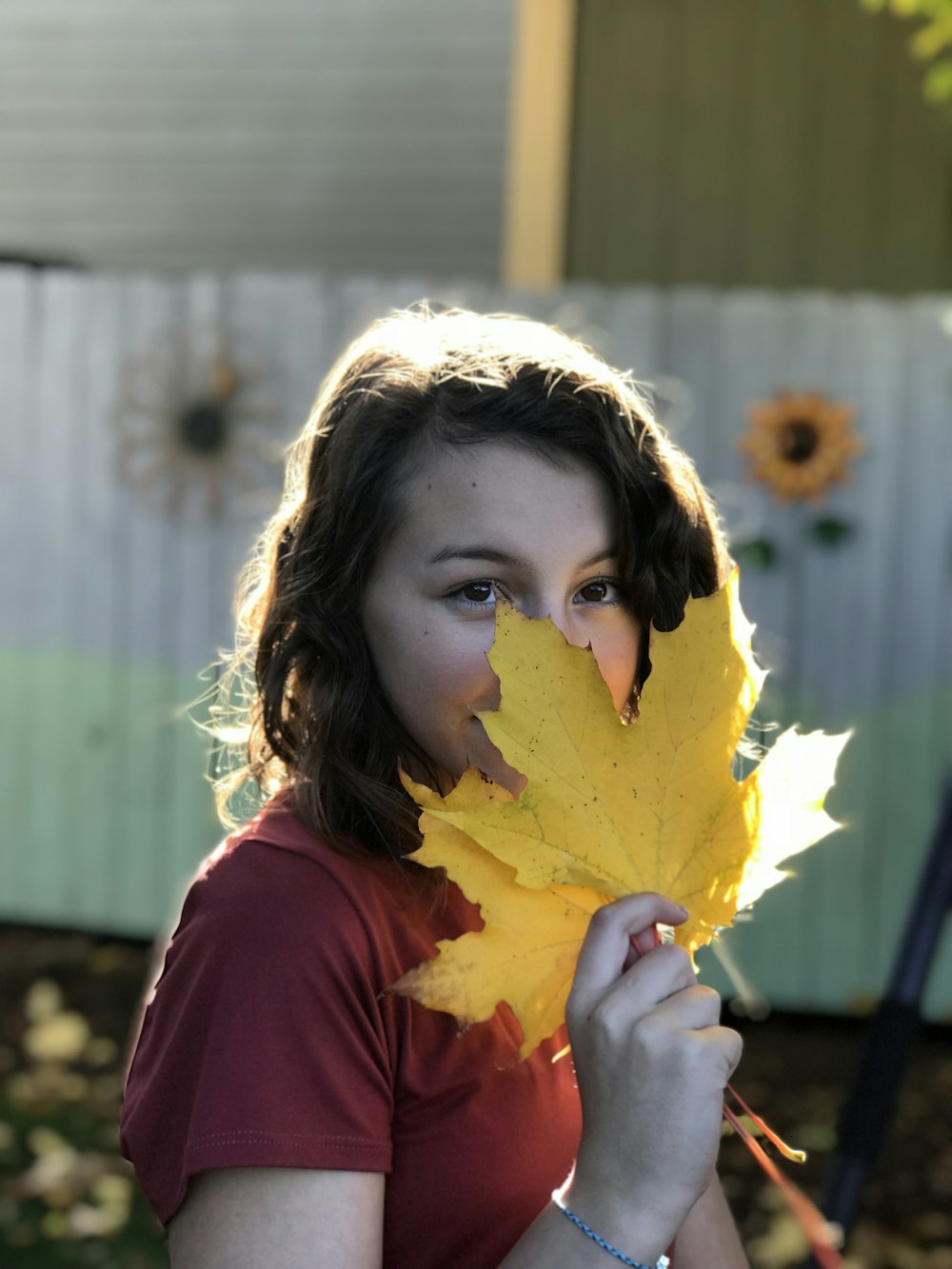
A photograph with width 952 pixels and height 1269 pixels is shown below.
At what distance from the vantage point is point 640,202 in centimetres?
680

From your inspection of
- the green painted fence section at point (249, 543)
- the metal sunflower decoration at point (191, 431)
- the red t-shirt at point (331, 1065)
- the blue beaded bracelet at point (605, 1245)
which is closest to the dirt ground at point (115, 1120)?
the green painted fence section at point (249, 543)

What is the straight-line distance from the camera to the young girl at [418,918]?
102 centimetres

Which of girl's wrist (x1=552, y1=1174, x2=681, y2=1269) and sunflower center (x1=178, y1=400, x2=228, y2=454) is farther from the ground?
sunflower center (x1=178, y1=400, x2=228, y2=454)

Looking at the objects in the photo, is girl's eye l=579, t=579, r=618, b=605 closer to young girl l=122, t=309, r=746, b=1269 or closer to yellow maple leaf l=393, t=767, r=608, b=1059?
young girl l=122, t=309, r=746, b=1269

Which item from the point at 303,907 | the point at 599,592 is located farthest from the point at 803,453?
the point at 303,907

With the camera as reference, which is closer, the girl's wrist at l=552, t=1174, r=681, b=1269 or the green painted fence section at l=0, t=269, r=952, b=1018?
the girl's wrist at l=552, t=1174, r=681, b=1269

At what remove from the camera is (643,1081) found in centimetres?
100

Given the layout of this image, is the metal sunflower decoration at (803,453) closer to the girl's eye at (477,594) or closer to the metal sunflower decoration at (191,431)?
the metal sunflower decoration at (191,431)

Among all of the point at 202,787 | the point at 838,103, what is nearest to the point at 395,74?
the point at 838,103

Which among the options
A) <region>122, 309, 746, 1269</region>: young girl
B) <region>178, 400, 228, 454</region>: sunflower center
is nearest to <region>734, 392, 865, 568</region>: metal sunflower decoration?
<region>178, 400, 228, 454</region>: sunflower center

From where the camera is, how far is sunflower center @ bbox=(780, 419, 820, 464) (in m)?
4.81

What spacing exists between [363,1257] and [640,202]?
631cm

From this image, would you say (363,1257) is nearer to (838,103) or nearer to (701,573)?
(701,573)

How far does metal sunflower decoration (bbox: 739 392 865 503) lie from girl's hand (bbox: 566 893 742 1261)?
3946mm
